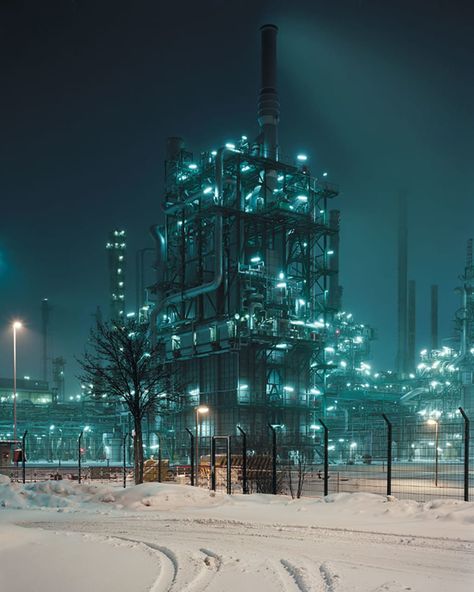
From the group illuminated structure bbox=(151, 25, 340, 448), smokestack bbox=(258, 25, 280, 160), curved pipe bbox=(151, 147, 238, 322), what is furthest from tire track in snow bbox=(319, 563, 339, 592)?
smokestack bbox=(258, 25, 280, 160)

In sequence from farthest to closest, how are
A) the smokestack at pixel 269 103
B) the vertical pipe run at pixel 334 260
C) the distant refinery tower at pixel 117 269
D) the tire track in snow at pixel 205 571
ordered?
the distant refinery tower at pixel 117 269 → the vertical pipe run at pixel 334 260 → the smokestack at pixel 269 103 → the tire track in snow at pixel 205 571

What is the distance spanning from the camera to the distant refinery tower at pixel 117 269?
86000mm

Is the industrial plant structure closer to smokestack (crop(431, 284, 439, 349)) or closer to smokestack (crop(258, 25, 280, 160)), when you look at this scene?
smokestack (crop(258, 25, 280, 160))

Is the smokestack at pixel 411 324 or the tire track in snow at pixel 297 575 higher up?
the smokestack at pixel 411 324

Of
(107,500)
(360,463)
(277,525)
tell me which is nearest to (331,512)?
(277,525)

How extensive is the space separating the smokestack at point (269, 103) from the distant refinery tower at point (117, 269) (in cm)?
3005

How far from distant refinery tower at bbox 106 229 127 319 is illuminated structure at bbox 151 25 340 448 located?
19.4 m

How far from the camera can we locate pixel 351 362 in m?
81.6

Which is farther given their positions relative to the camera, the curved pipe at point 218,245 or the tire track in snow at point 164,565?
the curved pipe at point 218,245

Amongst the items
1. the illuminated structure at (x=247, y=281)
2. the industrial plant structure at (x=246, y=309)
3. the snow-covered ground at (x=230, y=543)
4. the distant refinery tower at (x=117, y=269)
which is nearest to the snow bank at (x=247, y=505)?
the snow-covered ground at (x=230, y=543)

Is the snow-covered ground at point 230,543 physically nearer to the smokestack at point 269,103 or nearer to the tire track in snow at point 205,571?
the tire track in snow at point 205,571

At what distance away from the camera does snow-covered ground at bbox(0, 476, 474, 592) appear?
7.96 m

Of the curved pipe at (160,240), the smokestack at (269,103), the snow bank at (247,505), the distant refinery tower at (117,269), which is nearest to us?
the snow bank at (247,505)

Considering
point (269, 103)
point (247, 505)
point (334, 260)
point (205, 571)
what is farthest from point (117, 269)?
point (205, 571)
